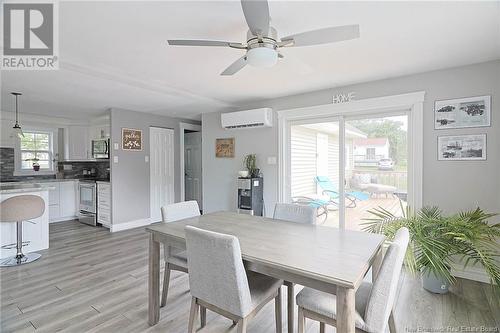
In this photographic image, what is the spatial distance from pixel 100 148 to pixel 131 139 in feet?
2.98

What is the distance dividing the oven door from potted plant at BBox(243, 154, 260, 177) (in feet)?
10.5

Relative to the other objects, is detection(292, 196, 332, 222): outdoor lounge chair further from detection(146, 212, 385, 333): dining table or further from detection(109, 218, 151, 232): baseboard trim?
detection(109, 218, 151, 232): baseboard trim

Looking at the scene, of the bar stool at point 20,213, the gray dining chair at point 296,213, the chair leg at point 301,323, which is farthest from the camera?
the bar stool at point 20,213

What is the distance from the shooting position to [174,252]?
2.27 metres

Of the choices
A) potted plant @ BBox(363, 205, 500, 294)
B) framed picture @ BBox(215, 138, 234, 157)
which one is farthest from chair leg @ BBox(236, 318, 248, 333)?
framed picture @ BBox(215, 138, 234, 157)

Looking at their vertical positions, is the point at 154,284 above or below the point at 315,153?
below

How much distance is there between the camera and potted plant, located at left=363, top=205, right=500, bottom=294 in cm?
216

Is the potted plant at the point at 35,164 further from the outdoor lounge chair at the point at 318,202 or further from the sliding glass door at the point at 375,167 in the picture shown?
the sliding glass door at the point at 375,167

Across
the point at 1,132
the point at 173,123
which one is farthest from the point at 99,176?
the point at 173,123

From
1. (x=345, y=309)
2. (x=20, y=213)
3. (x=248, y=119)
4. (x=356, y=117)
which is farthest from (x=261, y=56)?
(x=20, y=213)

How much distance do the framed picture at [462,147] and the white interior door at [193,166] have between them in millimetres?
4969

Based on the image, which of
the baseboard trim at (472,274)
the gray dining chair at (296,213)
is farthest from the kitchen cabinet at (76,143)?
the baseboard trim at (472,274)

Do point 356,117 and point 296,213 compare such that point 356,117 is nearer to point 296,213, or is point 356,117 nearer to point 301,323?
point 296,213

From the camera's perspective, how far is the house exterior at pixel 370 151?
3371 millimetres
